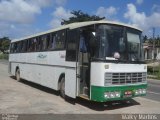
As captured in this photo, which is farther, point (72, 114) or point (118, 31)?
point (118, 31)

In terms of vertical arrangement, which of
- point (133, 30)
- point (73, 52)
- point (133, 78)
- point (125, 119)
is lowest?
point (125, 119)

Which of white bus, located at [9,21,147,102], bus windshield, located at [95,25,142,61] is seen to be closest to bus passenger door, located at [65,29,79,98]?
white bus, located at [9,21,147,102]

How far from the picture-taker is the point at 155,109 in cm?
1198

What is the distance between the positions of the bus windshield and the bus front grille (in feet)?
1.79

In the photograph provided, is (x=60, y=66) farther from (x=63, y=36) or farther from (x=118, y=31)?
(x=118, y=31)

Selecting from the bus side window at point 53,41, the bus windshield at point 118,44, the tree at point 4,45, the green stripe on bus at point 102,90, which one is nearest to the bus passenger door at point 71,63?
the green stripe on bus at point 102,90

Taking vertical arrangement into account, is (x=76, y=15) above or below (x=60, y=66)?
above

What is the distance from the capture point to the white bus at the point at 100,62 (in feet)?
37.2

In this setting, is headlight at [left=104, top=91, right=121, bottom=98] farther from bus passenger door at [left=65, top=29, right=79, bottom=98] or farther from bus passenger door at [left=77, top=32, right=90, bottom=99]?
bus passenger door at [left=65, top=29, right=79, bottom=98]

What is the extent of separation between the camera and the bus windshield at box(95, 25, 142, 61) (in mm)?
11406

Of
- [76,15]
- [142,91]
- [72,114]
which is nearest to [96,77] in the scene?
[72,114]

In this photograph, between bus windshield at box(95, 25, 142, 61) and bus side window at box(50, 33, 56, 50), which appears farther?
bus side window at box(50, 33, 56, 50)

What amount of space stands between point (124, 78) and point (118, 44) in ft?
3.89

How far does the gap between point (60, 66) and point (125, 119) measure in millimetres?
4947
